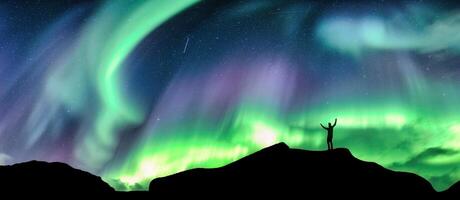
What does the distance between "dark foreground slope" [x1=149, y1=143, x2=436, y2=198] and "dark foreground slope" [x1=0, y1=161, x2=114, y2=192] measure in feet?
20.7

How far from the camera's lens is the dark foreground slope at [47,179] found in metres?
27.3

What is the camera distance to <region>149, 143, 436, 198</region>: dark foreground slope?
23891 mm

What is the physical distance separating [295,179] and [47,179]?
64.9 feet

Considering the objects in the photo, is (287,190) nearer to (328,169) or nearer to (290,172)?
(290,172)

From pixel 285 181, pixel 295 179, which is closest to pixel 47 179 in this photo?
pixel 285 181

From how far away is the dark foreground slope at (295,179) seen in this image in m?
23.9

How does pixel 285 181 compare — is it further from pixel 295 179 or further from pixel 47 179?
pixel 47 179

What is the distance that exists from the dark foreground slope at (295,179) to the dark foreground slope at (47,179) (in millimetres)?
6307

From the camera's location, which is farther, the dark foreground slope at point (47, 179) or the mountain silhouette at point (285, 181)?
the dark foreground slope at point (47, 179)

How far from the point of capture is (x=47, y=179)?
1120 inches

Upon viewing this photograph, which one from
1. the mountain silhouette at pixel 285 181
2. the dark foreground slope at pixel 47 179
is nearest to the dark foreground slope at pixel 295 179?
the mountain silhouette at pixel 285 181

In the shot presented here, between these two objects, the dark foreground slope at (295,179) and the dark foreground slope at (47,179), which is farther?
the dark foreground slope at (47,179)

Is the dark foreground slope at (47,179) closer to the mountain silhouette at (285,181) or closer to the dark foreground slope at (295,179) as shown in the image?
the mountain silhouette at (285,181)

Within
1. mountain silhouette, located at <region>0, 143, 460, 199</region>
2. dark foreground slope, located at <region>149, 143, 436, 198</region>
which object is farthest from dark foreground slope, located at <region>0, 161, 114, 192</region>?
dark foreground slope, located at <region>149, 143, 436, 198</region>
